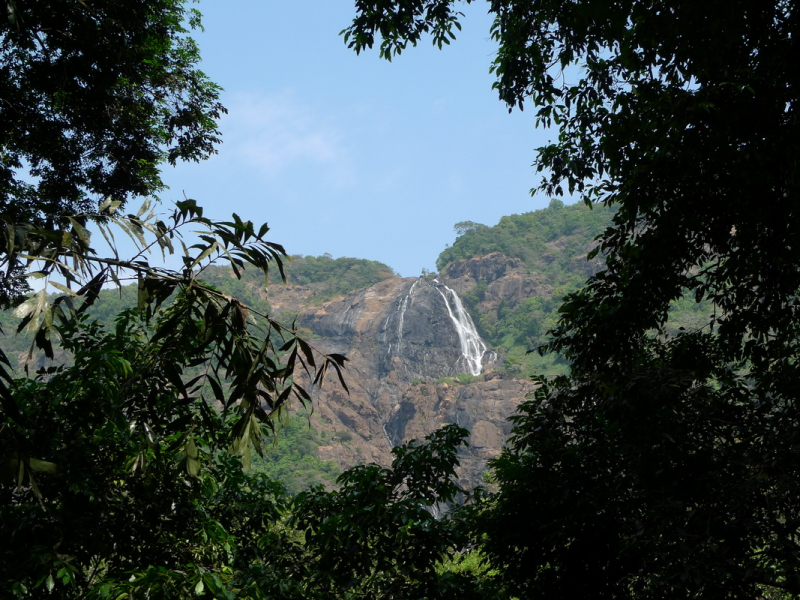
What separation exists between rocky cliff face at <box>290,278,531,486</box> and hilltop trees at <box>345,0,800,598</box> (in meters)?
47.4

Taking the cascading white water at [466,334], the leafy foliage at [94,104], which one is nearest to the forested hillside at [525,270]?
the cascading white water at [466,334]

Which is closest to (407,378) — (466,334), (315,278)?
(466,334)

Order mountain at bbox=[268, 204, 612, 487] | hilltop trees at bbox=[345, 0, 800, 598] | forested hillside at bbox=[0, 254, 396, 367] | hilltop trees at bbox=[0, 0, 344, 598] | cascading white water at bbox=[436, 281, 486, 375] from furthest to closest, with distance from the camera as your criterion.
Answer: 1. forested hillside at bbox=[0, 254, 396, 367]
2. cascading white water at bbox=[436, 281, 486, 375]
3. mountain at bbox=[268, 204, 612, 487]
4. hilltop trees at bbox=[345, 0, 800, 598]
5. hilltop trees at bbox=[0, 0, 344, 598]

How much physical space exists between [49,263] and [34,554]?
1.83m

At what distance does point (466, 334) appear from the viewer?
68.4 meters

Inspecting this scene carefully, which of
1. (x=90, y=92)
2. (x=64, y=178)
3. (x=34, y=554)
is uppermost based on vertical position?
(x=90, y=92)

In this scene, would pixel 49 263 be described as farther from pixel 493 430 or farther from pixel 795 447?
pixel 493 430

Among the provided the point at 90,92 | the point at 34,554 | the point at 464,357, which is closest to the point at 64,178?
the point at 90,92

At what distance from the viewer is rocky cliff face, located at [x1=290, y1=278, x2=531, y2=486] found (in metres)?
55.8

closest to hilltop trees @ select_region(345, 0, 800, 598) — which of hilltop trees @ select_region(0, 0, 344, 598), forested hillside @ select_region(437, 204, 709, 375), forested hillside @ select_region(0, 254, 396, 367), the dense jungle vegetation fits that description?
the dense jungle vegetation

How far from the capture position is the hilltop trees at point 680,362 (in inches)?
132

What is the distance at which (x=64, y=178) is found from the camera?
720cm

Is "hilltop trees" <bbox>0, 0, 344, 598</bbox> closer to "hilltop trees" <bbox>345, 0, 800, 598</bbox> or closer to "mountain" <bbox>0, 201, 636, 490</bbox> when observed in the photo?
"hilltop trees" <bbox>345, 0, 800, 598</bbox>

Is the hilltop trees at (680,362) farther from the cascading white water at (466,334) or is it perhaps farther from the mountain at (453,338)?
the cascading white water at (466,334)
